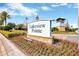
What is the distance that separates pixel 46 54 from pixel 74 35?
373mm

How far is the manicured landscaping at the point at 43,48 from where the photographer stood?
7.00 ft

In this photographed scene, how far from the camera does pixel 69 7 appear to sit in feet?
7.07

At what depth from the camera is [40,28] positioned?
2.24 metres

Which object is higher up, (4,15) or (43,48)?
(4,15)

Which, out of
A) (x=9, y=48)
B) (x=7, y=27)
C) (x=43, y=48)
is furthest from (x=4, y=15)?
(x=43, y=48)

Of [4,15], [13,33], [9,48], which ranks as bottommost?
[9,48]

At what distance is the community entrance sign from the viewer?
2.19 metres

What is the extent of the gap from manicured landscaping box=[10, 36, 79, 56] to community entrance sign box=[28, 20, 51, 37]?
0.10 metres

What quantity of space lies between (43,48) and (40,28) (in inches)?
9.1

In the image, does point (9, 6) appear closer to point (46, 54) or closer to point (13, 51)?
point (13, 51)

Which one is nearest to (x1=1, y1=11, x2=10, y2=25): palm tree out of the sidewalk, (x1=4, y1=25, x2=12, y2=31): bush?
(x1=4, y1=25, x2=12, y2=31): bush

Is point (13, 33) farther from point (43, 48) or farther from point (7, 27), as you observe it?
point (43, 48)

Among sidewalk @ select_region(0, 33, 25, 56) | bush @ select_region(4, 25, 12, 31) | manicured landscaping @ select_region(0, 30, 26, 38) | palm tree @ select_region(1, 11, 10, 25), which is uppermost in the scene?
palm tree @ select_region(1, 11, 10, 25)

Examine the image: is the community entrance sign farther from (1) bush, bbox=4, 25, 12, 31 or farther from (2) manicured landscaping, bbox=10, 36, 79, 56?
(1) bush, bbox=4, 25, 12, 31
